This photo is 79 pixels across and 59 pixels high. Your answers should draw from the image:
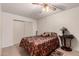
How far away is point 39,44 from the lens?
1049 millimetres

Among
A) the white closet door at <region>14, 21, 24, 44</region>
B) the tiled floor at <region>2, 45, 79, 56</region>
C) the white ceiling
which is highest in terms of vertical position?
the white ceiling

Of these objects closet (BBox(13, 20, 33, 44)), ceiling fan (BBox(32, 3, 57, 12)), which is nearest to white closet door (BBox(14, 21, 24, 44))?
closet (BBox(13, 20, 33, 44))

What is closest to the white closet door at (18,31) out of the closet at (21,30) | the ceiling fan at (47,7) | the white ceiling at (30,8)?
the closet at (21,30)

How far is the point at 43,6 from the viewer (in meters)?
1.01

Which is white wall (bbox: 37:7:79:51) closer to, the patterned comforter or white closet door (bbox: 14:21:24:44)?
the patterned comforter

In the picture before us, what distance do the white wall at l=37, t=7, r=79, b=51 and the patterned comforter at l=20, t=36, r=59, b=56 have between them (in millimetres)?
118

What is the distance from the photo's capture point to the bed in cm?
104

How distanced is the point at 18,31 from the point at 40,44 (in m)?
0.32

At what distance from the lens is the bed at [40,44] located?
1.04 m

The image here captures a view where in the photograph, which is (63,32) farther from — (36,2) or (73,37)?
(36,2)

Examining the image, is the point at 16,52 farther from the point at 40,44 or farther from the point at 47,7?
the point at 47,7

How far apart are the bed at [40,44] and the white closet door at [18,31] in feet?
0.17

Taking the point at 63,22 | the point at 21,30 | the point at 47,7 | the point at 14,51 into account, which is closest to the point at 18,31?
the point at 21,30

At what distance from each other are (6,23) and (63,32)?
0.73 metres
